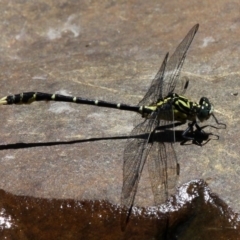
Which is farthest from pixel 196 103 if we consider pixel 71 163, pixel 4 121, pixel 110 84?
pixel 4 121

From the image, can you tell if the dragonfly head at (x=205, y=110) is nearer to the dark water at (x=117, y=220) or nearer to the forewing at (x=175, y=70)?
the forewing at (x=175, y=70)

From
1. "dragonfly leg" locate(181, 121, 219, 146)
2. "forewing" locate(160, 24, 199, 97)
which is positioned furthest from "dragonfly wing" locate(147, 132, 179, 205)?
"forewing" locate(160, 24, 199, 97)

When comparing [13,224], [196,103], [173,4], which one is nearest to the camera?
[13,224]

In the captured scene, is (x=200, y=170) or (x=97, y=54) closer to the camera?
(x=200, y=170)

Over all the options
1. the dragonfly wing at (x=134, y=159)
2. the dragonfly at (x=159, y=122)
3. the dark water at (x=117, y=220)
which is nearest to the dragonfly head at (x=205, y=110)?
the dragonfly at (x=159, y=122)

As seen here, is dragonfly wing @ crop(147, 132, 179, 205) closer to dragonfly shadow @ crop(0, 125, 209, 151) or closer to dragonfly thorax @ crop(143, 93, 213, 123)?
dragonfly shadow @ crop(0, 125, 209, 151)

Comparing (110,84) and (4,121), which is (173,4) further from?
(4,121)

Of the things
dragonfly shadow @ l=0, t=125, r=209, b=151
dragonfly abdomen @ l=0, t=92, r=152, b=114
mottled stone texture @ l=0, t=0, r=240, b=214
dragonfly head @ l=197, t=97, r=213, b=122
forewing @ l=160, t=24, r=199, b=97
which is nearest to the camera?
mottled stone texture @ l=0, t=0, r=240, b=214
